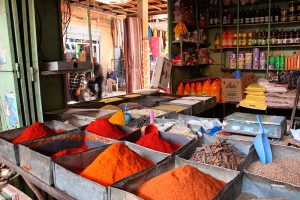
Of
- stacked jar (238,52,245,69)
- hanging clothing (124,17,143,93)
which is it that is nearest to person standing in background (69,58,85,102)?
hanging clothing (124,17,143,93)

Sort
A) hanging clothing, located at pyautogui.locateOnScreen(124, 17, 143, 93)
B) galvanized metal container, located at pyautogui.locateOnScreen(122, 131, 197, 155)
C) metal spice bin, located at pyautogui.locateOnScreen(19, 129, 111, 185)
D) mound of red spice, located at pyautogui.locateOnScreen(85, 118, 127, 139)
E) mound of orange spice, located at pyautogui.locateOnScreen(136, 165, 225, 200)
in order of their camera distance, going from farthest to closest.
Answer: hanging clothing, located at pyautogui.locateOnScreen(124, 17, 143, 93), mound of red spice, located at pyautogui.locateOnScreen(85, 118, 127, 139), galvanized metal container, located at pyautogui.locateOnScreen(122, 131, 197, 155), metal spice bin, located at pyautogui.locateOnScreen(19, 129, 111, 185), mound of orange spice, located at pyautogui.locateOnScreen(136, 165, 225, 200)

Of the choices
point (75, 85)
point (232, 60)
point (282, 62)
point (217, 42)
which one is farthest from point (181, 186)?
point (75, 85)

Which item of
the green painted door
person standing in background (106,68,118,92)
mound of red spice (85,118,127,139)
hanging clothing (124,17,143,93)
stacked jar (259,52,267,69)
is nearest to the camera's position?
mound of red spice (85,118,127,139)

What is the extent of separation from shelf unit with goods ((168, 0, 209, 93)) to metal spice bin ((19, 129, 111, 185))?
→ 8.65 feet

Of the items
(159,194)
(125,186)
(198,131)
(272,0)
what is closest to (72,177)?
(125,186)

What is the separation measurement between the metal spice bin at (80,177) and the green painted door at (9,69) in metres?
1.16

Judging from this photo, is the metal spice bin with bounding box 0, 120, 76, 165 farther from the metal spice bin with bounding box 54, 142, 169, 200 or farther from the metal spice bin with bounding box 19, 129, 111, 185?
the metal spice bin with bounding box 54, 142, 169, 200

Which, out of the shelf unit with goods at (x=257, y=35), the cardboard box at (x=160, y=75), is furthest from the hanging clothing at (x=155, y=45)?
the cardboard box at (x=160, y=75)

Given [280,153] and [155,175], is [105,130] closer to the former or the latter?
[155,175]

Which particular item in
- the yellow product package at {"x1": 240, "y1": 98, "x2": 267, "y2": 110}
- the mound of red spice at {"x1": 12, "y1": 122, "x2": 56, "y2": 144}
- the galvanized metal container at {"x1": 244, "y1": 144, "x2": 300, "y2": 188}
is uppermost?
the mound of red spice at {"x1": 12, "y1": 122, "x2": 56, "y2": 144}

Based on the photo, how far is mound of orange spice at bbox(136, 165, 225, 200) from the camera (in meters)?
0.88

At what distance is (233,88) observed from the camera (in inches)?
146

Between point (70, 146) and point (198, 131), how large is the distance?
0.84 m

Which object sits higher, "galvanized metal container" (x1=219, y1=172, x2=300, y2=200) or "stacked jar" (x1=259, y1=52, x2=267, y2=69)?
"stacked jar" (x1=259, y1=52, x2=267, y2=69)
